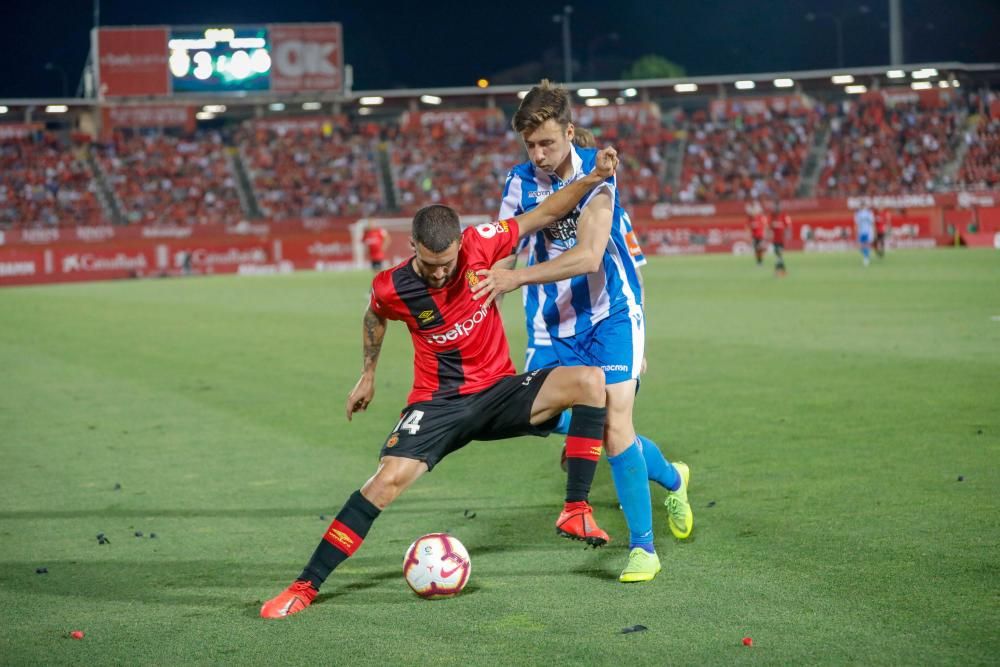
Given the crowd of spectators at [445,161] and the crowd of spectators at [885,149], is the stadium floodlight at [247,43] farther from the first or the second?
the crowd of spectators at [885,149]

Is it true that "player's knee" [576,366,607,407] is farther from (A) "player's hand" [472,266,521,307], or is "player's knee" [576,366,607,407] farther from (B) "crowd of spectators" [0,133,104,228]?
(B) "crowd of spectators" [0,133,104,228]

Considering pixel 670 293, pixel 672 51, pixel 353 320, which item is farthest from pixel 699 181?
pixel 672 51

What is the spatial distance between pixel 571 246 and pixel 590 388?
0.94 meters

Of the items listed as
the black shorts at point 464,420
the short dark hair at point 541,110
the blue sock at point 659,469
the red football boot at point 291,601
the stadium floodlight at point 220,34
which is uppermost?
the stadium floodlight at point 220,34

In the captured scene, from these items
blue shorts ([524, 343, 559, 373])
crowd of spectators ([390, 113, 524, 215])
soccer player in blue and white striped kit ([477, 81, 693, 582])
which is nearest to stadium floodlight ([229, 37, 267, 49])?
crowd of spectators ([390, 113, 524, 215])

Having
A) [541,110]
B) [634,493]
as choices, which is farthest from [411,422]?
[541,110]

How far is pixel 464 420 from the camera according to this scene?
5.71 meters

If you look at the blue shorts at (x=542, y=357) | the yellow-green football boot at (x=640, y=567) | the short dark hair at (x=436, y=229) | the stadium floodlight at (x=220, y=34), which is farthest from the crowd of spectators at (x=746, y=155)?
the short dark hair at (x=436, y=229)

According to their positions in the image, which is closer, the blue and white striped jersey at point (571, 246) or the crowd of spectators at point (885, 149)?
the blue and white striped jersey at point (571, 246)

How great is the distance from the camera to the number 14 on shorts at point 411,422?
564 centimetres

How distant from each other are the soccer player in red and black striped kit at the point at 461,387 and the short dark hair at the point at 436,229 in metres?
0.05

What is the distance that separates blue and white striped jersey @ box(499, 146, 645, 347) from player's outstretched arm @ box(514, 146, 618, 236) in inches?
8.9

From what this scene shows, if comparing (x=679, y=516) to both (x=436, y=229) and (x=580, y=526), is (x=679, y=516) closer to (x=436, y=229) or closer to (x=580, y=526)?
(x=580, y=526)

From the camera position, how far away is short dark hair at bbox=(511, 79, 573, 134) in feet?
19.7
